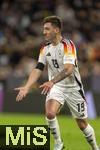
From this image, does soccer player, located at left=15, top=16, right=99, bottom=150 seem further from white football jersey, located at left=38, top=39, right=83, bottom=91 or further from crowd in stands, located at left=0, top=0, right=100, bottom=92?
crowd in stands, located at left=0, top=0, right=100, bottom=92

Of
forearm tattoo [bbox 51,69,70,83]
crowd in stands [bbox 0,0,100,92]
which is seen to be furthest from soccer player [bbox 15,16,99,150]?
crowd in stands [bbox 0,0,100,92]

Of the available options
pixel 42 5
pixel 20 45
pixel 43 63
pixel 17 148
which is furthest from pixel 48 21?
pixel 42 5

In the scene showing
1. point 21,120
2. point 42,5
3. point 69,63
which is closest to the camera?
point 69,63

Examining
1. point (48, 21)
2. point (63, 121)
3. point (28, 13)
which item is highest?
point (48, 21)

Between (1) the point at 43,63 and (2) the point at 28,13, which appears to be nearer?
(1) the point at 43,63

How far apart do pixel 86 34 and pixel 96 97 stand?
4615mm

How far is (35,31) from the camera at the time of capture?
26.3 m

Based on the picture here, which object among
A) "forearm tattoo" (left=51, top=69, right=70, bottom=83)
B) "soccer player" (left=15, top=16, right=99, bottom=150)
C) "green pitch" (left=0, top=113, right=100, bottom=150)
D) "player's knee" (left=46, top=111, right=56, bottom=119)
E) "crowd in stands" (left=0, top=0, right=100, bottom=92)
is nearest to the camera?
"forearm tattoo" (left=51, top=69, right=70, bottom=83)

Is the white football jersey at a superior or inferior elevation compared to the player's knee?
superior

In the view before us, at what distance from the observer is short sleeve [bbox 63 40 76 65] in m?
11.5

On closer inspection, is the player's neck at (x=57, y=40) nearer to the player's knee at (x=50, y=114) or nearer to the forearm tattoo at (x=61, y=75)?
the forearm tattoo at (x=61, y=75)

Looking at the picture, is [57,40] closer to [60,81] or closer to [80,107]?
[60,81]

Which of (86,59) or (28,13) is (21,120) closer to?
(86,59)

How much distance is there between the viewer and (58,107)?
11617mm
